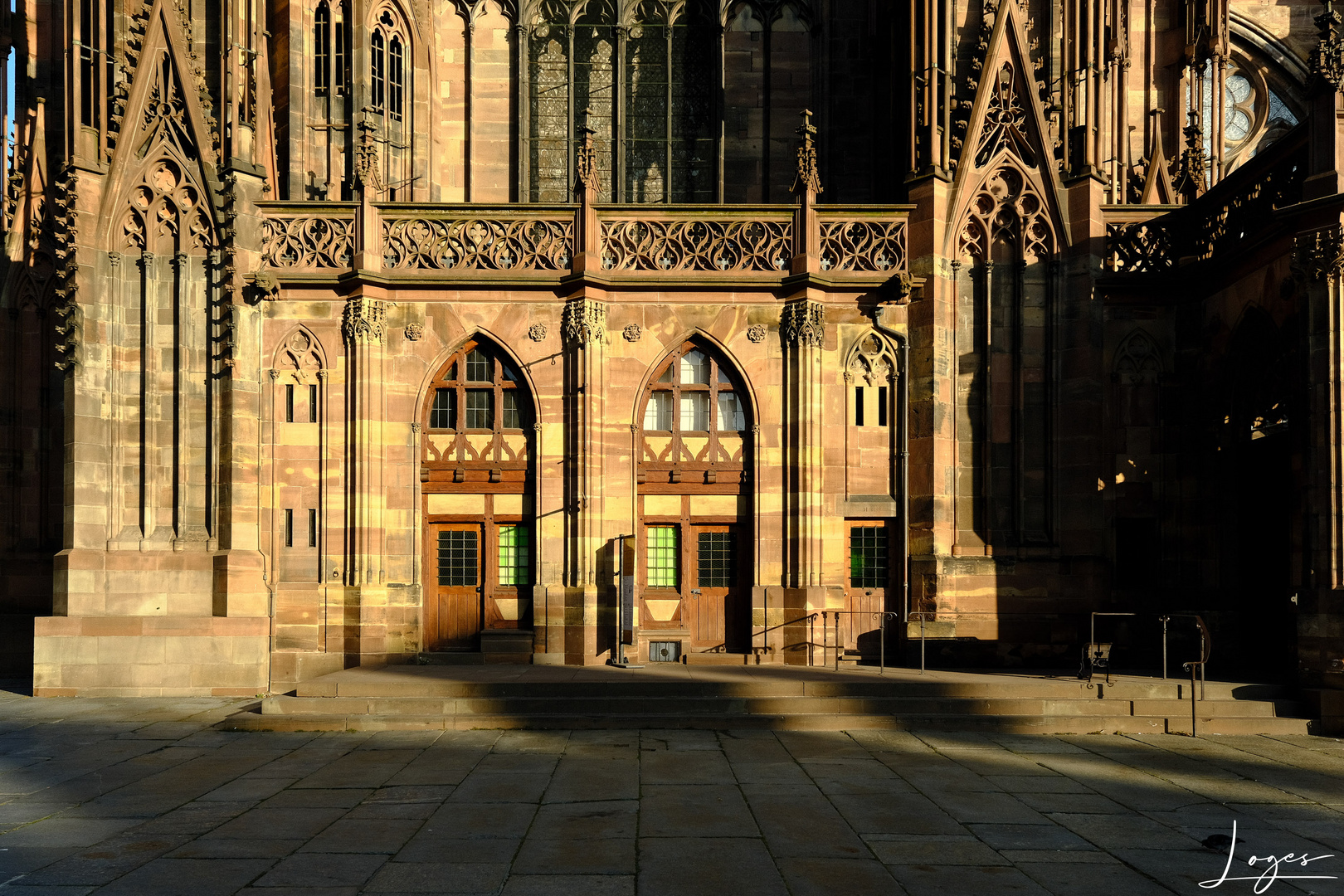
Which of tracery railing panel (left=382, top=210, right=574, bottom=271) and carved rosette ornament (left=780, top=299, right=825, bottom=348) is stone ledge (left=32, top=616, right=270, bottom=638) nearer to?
tracery railing panel (left=382, top=210, right=574, bottom=271)

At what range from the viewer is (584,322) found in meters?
17.7

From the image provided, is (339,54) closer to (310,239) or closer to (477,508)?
(310,239)

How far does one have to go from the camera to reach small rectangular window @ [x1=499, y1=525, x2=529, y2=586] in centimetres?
1816

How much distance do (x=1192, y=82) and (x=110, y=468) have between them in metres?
22.4

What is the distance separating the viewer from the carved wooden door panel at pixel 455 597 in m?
18.1

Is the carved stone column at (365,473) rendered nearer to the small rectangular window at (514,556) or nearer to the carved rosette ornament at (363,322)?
the carved rosette ornament at (363,322)

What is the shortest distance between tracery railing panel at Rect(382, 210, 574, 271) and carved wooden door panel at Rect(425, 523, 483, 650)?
4448 mm

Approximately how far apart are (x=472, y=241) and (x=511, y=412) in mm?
2917

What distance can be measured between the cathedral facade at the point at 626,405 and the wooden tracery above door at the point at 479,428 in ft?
0.20

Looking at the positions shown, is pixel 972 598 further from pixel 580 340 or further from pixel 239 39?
pixel 239 39

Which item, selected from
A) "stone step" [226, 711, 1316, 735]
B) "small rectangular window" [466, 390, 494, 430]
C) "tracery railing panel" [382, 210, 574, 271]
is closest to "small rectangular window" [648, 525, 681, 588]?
"small rectangular window" [466, 390, 494, 430]

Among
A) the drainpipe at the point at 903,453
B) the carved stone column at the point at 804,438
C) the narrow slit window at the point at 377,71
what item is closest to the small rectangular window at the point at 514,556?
the carved stone column at the point at 804,438

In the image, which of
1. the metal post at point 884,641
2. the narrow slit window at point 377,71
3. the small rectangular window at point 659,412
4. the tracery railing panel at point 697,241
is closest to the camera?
the metal post at point 884,641

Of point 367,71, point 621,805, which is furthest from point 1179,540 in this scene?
point 367,71
